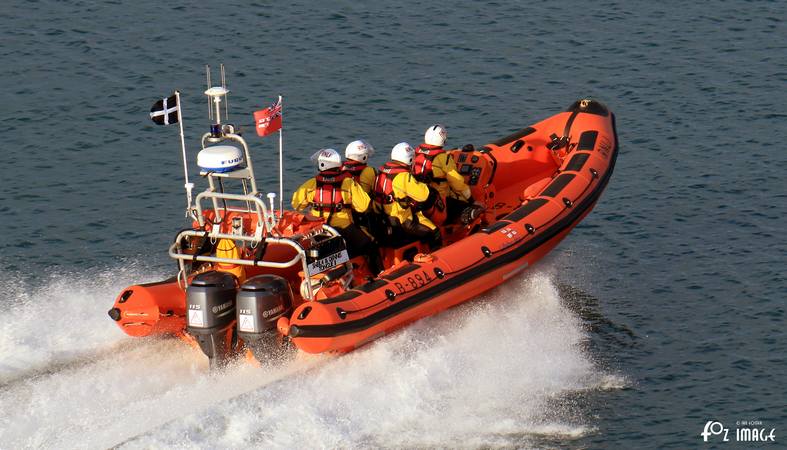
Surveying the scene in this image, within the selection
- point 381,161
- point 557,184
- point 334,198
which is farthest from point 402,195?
point 381,161

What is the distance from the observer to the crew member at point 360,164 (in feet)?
43.1

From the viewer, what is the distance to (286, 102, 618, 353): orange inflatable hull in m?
12.0

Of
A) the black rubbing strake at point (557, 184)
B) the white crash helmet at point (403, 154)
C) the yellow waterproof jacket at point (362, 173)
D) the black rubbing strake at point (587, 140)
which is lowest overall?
the black rubbing strake at point (557, 184)

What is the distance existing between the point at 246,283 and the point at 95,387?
1618 mm

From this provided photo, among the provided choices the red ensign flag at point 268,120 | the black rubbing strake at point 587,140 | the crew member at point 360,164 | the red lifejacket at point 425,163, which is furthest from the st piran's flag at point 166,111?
the black rubbing strake at point 587,140

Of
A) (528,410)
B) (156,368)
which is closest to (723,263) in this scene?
(528,410)

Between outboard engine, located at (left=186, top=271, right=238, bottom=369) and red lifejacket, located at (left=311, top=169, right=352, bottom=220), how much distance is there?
3.94 feet

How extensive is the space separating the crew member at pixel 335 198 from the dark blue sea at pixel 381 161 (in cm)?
107

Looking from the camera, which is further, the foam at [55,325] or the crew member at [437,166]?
the crew member at [437,166]

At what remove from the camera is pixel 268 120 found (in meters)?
12.0

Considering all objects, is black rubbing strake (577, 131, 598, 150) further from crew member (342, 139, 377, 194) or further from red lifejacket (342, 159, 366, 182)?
red lifejacket (342, 159, 366, 182)

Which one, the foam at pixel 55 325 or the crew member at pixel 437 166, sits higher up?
the crew member at pixel 437 166

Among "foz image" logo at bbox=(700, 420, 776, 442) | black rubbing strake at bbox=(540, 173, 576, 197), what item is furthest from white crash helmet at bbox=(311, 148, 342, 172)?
"foz image" logo at bbox=(700, 420, 776, 442)

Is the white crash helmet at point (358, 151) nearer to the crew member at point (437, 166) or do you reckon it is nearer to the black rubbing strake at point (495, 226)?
the crew member at point (437, 166)
